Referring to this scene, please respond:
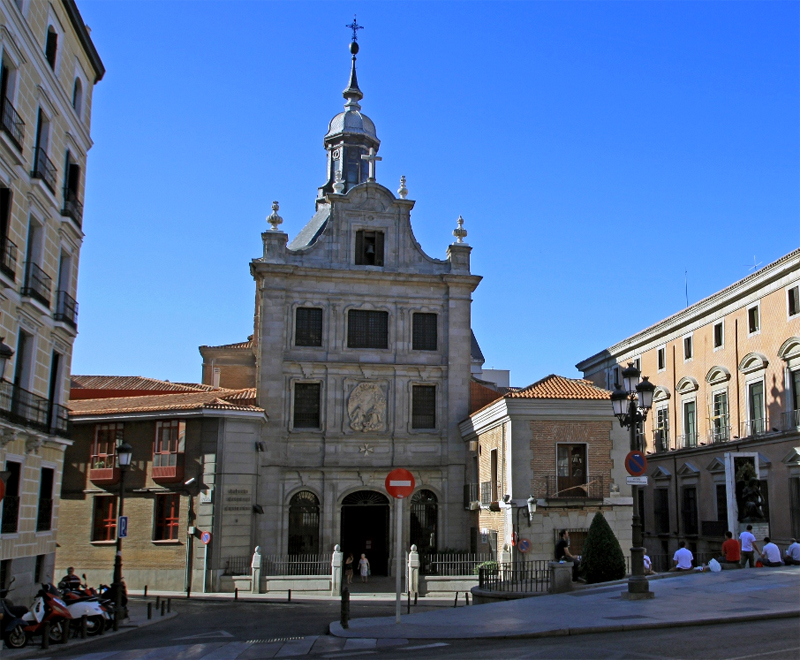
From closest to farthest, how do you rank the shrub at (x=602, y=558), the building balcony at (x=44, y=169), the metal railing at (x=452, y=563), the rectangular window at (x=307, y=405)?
the building balcony at (x=44, y=169) < the shrub at (x=602, y=558) < the metal railing at (x=452, y=563) < the rectangular window at (x=307, y=405)

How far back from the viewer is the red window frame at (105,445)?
35.2 m

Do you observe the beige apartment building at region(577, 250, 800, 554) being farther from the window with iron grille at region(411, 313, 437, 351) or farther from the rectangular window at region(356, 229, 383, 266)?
the rectangular window at region(356, 229, 383, 266)

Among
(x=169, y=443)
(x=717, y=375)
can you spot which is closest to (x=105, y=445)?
(x=169, y=443)

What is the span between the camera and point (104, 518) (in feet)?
116

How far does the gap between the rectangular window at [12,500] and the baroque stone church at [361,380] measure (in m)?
15.1

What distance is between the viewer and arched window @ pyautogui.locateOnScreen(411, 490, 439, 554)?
3859 centimetres

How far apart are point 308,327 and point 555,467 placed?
41.5 feet

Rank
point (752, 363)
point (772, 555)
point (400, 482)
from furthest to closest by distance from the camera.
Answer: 1. point (752, 363)
2. point (772, 555)
3. point (400, 482)

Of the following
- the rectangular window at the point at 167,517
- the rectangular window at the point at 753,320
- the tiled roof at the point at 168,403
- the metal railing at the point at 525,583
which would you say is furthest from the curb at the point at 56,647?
the rectangular window at the point at 753,320

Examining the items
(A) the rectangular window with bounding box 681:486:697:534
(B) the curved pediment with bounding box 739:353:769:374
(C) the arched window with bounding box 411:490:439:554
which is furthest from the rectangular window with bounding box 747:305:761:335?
(C) the arched window with bounding box 411:490:439:554

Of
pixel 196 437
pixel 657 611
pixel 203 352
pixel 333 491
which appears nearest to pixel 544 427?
pixel 333 491

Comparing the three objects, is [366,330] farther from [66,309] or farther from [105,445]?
[66,309]

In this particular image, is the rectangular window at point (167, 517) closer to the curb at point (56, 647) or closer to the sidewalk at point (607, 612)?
the curb at point (56, 647)

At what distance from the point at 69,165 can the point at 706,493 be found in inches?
1197
